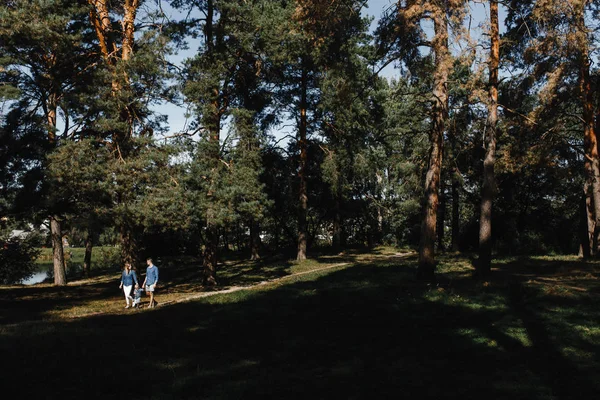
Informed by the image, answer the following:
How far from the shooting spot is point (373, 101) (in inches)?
1294

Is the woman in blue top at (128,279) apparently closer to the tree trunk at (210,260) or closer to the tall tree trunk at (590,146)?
the tree trunk at (210,260)

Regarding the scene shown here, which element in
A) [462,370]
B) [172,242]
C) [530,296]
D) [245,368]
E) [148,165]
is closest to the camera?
[462,370]

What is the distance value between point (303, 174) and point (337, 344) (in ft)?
75.5

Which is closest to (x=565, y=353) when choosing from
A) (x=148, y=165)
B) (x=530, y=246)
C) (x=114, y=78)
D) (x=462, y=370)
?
(x=462, y=370)

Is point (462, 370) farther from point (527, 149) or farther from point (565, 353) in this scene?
point (527, 149)

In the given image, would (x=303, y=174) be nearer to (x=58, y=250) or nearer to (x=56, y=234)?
(x=56, y=234)

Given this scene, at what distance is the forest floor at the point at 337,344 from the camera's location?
720cm

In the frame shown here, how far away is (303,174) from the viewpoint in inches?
1278

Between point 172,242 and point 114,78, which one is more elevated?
point 114,78

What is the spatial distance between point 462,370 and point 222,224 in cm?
1311

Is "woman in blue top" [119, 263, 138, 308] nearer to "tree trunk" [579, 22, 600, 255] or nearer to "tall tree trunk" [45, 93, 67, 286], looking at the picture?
"tall tree trunk" [45, 93, 67, 286]

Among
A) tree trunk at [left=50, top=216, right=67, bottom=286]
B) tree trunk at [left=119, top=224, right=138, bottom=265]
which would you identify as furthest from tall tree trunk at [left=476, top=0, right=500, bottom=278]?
tree trunk at [left=50, top=216, right=67, bottom=286]

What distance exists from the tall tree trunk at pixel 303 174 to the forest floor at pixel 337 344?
14.7 metres

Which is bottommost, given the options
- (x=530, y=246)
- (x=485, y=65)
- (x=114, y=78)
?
(x=530, y=246)
